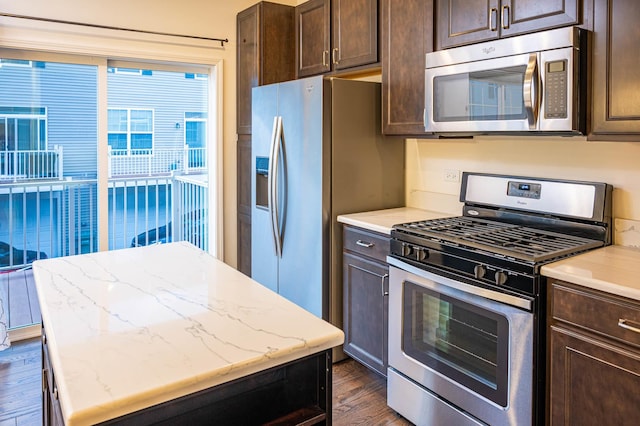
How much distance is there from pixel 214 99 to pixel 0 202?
1.71 m

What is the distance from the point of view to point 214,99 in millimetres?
4023

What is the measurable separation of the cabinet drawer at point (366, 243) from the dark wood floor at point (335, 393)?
754mm

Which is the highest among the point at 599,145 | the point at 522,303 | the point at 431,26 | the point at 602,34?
the point at 431,26

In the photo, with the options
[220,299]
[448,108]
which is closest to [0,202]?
[220,299]

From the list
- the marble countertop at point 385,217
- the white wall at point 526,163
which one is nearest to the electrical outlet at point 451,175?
the white wall at point 526,163

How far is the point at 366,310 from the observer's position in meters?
2.76

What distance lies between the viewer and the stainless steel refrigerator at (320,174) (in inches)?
114

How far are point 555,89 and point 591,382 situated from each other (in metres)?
1.13

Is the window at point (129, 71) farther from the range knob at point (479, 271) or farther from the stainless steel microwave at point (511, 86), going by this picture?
the range knob at point (479, 271)

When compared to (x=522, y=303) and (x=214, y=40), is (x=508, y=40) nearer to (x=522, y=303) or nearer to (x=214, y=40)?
(x=522, y=303)

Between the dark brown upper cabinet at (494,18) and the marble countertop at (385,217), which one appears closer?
the dark brown upper cabinet at (494,18)

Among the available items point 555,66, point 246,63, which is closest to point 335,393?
point 555,66

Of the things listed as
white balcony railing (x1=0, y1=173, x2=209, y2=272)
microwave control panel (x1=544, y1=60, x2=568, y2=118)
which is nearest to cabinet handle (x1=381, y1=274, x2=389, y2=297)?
microwave control panel (x1=544, y1=60, x2=568, y2=118)

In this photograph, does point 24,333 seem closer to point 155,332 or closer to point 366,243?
point 366,243
